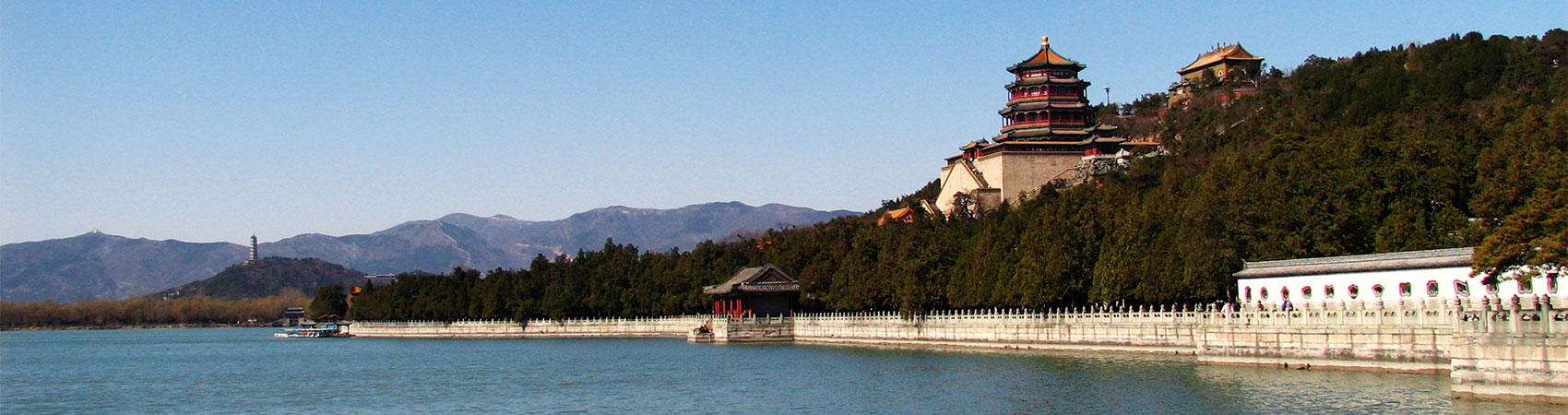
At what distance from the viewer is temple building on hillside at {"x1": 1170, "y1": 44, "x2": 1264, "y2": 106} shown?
114 m

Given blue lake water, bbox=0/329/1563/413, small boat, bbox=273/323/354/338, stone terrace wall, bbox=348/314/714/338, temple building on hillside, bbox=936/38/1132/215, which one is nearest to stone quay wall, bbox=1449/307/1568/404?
blue lake water, bbox=0/329/1563/413

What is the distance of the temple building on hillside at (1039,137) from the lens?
95.4m

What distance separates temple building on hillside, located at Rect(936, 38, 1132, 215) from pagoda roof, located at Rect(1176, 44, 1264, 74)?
2779 cm

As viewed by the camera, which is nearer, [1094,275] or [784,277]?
[1094,275]

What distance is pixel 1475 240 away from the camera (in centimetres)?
3359

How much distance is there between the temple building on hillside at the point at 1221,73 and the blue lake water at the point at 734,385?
55.6 metres

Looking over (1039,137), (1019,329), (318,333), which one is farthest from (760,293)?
(318,333)

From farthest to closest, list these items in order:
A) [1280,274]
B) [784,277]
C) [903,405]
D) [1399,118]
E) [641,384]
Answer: [784,277] → [1399,118] → [641,384] → [1280,274] → [903,405]

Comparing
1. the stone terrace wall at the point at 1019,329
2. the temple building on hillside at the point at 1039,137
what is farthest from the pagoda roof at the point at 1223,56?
the stone terrace wall at the point at 1019,329

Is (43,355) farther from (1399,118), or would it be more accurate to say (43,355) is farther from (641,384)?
(1399,118)

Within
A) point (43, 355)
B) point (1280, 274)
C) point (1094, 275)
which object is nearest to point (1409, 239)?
point (1280, 274)

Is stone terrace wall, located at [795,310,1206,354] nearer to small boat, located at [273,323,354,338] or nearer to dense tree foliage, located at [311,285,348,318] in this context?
small boat, located at [273,323,354,338]

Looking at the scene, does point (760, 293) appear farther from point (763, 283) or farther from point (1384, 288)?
point (1384, 288)

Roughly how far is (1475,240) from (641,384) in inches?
939
